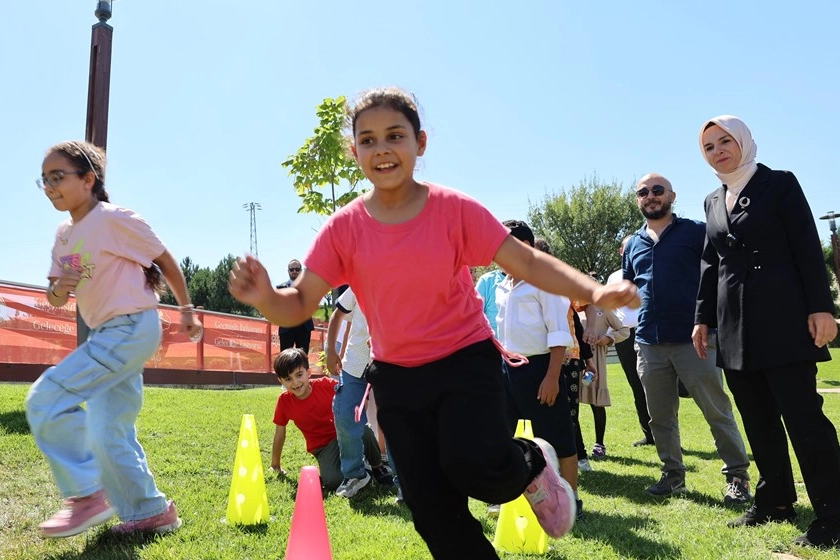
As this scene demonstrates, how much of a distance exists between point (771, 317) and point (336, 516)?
305cm

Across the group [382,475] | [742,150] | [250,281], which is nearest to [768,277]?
[742,150]

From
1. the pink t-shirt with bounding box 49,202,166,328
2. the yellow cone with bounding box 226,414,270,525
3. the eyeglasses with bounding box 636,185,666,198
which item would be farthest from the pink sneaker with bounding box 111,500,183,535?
the eyeglasses with bounding box 636,185,666,198

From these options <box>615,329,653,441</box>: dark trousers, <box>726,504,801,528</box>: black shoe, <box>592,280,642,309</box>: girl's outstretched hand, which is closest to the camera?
<box>592,280,642,309</box>: girl's outstretched hand

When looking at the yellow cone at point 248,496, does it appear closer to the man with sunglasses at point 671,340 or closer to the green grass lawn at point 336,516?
the green grass lawn at point 336,516

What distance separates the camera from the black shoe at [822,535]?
12.4ft

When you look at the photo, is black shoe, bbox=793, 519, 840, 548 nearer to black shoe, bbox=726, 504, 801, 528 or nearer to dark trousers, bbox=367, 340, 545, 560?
black shoe, bbox=726, 504, 801, 528

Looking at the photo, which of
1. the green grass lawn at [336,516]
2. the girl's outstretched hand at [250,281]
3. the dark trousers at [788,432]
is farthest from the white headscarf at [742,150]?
the girl's outstretched hand at [250,281]

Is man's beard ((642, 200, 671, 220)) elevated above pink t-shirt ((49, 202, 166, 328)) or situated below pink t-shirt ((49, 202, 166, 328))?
above

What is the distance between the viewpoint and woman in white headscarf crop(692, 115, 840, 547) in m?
3.94

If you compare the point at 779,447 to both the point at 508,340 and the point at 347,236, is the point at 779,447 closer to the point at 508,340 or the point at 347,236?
the point at 508,340

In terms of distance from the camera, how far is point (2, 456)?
5.87 meters

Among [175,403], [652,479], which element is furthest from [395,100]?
[175,403]

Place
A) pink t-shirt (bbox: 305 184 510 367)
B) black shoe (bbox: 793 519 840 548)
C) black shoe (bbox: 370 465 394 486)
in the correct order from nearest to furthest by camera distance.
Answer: pink t-shirt (bbox: 305 184 510 367) < black shoe (bbox: 793 519 840 548) < black shoe (bbox: 370 465 394 486)

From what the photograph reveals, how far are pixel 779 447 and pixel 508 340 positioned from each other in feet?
5.98
